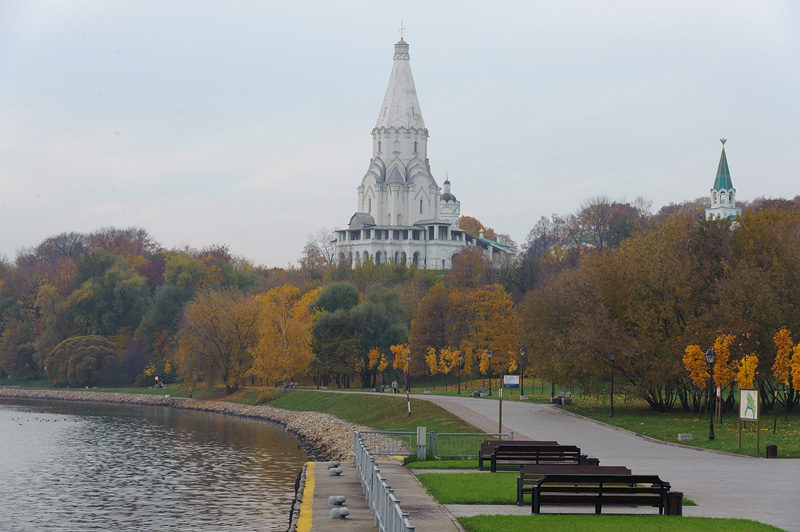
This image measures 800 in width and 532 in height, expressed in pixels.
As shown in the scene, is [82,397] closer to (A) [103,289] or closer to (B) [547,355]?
(A) [103,289]

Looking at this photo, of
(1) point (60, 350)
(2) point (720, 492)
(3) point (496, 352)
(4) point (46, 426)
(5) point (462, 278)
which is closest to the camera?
(2) point (720, 492)

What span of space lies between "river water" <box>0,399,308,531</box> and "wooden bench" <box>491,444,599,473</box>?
6211mm

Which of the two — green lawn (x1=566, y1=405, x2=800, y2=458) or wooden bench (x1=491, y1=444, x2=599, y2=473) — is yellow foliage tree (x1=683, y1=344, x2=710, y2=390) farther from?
wooden bench (x1=491, y1=444, x2=599, y2=473)

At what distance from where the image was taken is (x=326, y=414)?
64250 millimetres

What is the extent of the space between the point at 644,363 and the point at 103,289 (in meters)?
71.4

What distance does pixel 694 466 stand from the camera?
2881 centimetres

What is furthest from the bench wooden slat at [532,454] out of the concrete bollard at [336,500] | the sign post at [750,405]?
the sign post at [750,405]

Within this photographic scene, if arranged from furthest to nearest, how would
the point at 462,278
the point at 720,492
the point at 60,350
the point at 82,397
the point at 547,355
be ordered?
1. the point at 462,278
2. the point at 60,350
3. the point at 82,397
4. the point at 547,355
5. the point at 720,492

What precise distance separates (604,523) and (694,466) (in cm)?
1088

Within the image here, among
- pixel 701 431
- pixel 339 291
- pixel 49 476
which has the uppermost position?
pixel 339 291

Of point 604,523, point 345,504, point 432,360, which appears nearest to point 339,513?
point 345,504

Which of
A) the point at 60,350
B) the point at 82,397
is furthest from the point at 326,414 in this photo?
the point at 60,350

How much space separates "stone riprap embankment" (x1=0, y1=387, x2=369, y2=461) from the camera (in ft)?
160

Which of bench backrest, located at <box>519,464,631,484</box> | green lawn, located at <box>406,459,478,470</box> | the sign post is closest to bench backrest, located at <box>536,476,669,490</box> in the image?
bench backrest, located at <box>519,464,631,484</box>
